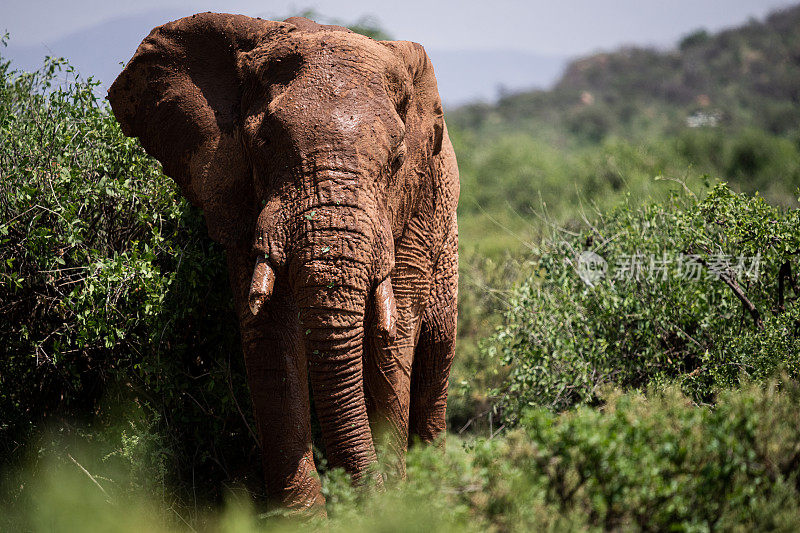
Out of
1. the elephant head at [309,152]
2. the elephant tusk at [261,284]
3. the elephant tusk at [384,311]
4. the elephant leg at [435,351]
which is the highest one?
the elephant head at [309,152]

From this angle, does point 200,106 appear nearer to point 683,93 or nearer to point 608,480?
point 608,480

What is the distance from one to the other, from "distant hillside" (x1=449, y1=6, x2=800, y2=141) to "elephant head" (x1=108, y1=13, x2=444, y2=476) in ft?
111

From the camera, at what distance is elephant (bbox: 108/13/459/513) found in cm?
378

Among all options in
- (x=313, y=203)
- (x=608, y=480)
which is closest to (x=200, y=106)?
(x=313, y=203)

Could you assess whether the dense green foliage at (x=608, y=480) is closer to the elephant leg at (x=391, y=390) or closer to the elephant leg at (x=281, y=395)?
the elephant leg at (x=281, y=395)

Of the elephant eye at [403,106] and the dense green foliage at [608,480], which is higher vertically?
the elephant eye at [403,106]

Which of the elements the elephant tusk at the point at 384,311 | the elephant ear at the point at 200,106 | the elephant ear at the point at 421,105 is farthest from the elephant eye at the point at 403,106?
the elephant tusk at the point at 384,311

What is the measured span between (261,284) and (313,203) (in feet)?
1.53

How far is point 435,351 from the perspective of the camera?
541cm

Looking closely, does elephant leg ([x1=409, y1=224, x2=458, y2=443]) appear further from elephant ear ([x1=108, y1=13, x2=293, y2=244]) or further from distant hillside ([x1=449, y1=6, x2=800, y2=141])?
distant hillside ([x1=449, y1=6, x2=800, y2=141])

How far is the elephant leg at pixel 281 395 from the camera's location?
4.34 meters

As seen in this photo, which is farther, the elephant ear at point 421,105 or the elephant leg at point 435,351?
the elephant leg at point 435,351

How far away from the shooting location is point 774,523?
126 inches

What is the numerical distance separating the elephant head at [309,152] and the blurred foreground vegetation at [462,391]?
27.7 inches
